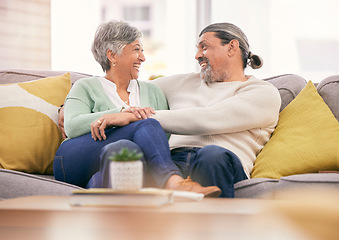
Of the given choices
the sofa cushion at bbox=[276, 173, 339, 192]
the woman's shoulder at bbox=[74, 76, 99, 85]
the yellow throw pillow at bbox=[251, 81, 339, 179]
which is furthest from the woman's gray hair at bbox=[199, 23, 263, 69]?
the sofa cushion at bbox=[276, 173, 339, 192]

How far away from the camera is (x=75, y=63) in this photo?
438 cm

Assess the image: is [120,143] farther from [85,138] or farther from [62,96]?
[62,96]

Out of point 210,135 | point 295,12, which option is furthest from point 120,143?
point 295,12

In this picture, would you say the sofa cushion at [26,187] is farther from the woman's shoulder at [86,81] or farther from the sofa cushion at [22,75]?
the sofa cushion at [22,75]

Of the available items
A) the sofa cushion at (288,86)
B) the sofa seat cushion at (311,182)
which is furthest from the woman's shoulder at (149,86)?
the sofa seat cushion at (311,182)

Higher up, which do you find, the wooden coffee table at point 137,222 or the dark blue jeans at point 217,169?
the wooden coffee table at point 137,222

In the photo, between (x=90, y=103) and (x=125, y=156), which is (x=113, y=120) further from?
(x=125, y=156)

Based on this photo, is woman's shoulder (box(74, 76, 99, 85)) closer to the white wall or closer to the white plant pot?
the white plant pot

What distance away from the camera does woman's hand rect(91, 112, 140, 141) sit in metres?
2.00

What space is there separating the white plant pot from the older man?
0.59m

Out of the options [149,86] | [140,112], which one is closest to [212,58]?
[149,86]

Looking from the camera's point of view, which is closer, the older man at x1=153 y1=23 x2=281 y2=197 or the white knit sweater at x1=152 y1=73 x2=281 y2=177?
the older man at x1=153 y1=23 x2=281 y2=197

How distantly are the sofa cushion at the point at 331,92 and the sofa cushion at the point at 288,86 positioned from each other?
0.34ft

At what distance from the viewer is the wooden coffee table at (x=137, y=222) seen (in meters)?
→ 0.98
